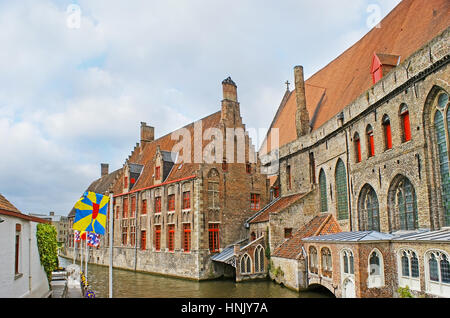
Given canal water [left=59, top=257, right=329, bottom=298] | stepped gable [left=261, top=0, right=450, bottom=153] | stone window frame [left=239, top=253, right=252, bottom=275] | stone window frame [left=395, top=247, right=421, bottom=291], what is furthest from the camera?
stone window frame [left=239, top=253, right=252, bottom=275]

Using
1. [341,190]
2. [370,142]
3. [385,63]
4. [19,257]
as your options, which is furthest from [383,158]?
[19,257]

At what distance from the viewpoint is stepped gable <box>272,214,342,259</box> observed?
17.9 m

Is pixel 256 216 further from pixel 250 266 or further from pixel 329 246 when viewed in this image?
pixel 329 246

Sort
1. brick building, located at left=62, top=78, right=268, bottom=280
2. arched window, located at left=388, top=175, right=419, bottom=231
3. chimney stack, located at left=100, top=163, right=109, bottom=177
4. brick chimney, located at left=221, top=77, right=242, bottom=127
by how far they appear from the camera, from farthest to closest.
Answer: chimney stack, located at left=100, top=163, right=109, bottom=177, brick chimney, located at left=221, top=77, right=242, bottom=127, brick building, located at left=62, top=78, right=268, bottom=280, arched window, located at left=388, top=175, right=419, bottom=231

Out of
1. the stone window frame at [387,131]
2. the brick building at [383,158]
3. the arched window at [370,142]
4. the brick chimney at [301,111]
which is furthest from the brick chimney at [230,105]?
the stone window frame at [387,131]

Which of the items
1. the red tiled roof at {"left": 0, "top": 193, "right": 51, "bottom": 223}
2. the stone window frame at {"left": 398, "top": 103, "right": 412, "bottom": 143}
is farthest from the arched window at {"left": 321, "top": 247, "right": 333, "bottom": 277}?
the red tiled roof at {"left": 0, "top": 193, "right": 51, "bottom": 223}

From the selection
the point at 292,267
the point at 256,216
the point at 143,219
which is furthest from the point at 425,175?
the point at 143,219

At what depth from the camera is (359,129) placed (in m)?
16.4

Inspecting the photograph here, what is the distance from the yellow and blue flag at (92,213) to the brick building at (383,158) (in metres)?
7.97

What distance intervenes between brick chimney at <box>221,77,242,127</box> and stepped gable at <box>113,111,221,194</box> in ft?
2.82

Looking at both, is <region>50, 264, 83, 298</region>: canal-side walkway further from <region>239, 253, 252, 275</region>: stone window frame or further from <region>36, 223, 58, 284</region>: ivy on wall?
<region>239, 253, 252, 275</region>: stone window frame
